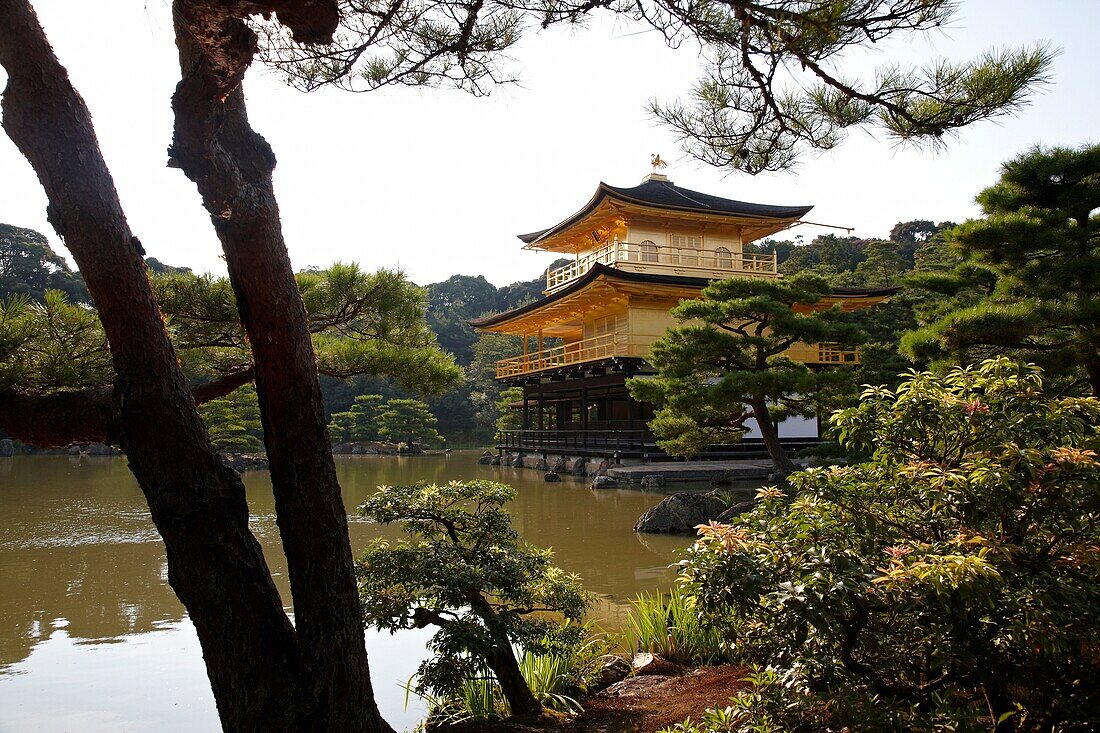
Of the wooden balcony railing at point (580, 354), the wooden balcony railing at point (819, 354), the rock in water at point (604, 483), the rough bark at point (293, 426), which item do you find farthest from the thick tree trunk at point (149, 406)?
the wooden balcony railing at point (819, 354)

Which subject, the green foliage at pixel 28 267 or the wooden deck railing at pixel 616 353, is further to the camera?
the green foliage at pixel 28 267

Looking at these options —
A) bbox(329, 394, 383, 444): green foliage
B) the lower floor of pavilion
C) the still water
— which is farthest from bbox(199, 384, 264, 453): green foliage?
the lower floor of pavilion

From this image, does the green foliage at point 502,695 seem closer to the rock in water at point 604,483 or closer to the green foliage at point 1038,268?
the green foliage at point 1038,268

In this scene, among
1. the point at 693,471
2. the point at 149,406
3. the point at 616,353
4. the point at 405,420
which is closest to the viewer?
the point at 149,406

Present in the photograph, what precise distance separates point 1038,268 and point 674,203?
11.5 meters

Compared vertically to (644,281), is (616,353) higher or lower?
lower

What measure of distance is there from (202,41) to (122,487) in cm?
1459

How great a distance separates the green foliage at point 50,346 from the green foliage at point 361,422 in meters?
22.6

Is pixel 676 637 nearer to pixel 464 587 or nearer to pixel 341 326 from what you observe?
pixel 464 587

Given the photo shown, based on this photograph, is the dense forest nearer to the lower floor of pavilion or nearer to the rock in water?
the lower floor of pavilion

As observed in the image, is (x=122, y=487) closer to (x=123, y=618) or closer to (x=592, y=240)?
(x=123, y=618)

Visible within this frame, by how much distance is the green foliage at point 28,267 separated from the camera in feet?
86.9

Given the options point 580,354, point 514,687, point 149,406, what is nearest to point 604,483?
point 580,354

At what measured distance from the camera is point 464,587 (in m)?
2.69
